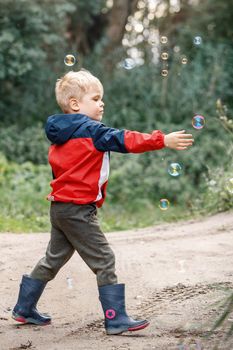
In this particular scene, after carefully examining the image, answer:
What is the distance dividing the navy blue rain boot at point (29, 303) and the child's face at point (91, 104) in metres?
0.96

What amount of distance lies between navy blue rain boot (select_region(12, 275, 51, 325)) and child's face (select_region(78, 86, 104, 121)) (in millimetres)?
963

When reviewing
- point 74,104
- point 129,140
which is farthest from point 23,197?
point 129,140

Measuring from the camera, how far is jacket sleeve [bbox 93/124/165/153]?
3645 millimetres

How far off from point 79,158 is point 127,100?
351 inches

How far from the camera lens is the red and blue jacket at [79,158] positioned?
12.6 feet

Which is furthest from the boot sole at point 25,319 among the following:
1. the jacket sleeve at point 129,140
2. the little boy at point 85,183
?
the jacket sleeve at point 129,140

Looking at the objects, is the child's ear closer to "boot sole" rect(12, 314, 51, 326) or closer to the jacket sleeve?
the jacket sleeve

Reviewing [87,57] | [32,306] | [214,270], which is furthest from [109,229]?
[87,57]

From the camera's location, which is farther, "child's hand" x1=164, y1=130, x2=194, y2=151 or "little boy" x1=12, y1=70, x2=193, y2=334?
"little boy" x1=12, y1=70, x2=193, y2=334

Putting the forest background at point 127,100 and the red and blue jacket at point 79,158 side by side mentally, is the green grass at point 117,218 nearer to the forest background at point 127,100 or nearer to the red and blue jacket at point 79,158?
the forest background at point 127,100

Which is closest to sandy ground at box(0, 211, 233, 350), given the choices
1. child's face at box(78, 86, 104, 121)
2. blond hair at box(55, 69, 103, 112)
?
child's face at box(78, 86, 104, 121)

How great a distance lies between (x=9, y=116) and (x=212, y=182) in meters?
5.10

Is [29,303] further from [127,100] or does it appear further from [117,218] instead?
[127,100]

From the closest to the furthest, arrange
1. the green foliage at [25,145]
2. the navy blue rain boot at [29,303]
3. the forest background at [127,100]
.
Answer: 1. the navy blue rain boot at [29,303]
2. the forest background at [127,100]
3. the green foliage at [25,145]
